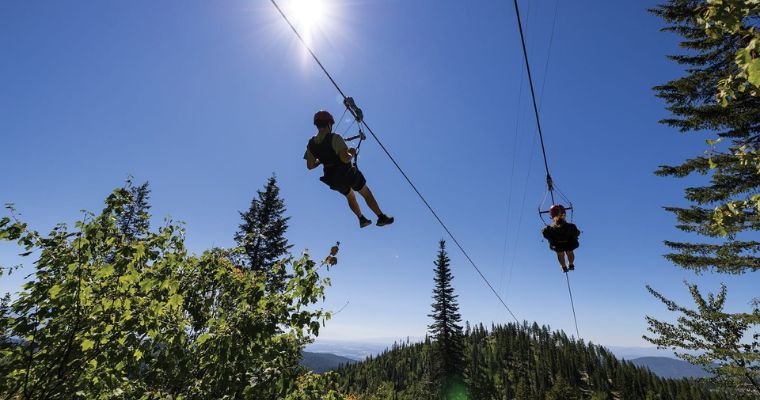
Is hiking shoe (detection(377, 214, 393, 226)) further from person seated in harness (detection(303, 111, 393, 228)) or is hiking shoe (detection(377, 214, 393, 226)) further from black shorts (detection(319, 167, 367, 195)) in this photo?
black shorts (detection(319, 167, 367, 195))

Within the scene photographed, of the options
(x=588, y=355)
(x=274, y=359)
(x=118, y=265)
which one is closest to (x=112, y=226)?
(x=118, y=265)

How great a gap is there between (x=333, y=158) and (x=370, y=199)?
102 centimetres

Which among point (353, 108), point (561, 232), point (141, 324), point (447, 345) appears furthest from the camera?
point (447, 345)

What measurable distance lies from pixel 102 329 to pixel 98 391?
2.38ft

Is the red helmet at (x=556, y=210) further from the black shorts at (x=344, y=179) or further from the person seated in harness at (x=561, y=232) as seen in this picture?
the black shorts at (x=344, y=179)

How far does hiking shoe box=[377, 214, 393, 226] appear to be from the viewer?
620cm

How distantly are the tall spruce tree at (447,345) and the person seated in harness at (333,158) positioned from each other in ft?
143

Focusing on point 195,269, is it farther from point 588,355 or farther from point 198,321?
point 588,355

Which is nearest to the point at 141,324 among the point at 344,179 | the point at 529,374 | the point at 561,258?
the point at 344,179

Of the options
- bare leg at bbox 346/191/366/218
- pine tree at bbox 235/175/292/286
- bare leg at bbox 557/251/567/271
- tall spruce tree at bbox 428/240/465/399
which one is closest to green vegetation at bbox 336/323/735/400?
tall spruce tree at bbox 428/240/465/399

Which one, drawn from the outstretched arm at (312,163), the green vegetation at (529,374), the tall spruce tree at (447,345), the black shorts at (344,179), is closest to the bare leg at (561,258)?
the black shorts at (344,179)

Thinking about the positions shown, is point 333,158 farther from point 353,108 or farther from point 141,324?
point 141,324

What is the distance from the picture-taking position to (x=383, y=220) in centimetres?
623

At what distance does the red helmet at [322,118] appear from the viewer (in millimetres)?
5559
